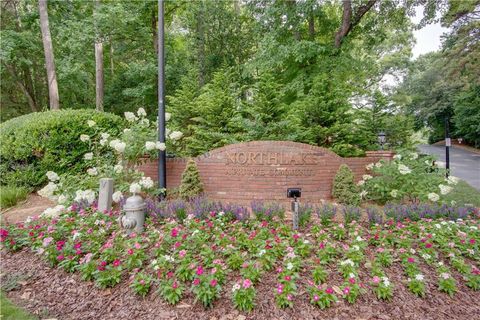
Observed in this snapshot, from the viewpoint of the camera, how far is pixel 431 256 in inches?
120

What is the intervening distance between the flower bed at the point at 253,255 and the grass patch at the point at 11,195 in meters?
1.98

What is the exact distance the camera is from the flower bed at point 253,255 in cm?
247

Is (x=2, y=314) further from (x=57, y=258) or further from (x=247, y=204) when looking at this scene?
(x=247, y=204)

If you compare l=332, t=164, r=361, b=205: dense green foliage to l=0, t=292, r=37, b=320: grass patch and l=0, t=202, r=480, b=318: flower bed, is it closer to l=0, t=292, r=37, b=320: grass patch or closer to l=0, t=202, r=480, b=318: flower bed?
l=0, t=202, r=480, b=318: flower bed

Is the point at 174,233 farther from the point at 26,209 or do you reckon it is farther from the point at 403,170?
the point at 403,170

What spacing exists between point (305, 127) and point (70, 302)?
20.0 feet

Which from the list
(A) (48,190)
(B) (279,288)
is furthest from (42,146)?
(B) (279,288)

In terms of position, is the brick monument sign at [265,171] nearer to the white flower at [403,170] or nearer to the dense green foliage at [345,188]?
the dense green foliage at [345,188]

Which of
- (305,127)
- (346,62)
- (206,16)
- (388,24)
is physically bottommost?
(305,127)

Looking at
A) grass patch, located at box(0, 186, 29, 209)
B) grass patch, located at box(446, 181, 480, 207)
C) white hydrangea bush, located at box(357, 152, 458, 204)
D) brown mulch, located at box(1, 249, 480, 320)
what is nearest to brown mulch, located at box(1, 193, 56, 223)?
grass patch, located at box(0, 186, 29, 209)

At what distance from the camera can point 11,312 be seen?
2371mm

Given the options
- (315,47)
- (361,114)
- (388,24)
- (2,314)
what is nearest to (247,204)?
(2,314)

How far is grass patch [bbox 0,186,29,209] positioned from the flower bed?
77.9 inches

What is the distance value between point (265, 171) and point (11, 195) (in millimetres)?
4810
